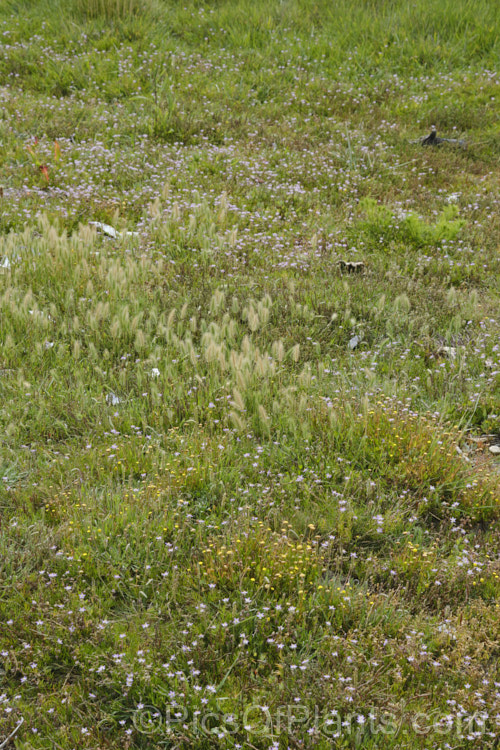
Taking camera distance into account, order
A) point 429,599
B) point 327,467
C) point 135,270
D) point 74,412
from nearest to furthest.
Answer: point 429,599, point 327,467, point 74,412, point 135,270

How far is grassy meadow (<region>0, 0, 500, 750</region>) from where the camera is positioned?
2805 millimetres

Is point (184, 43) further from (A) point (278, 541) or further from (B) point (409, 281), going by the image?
(A) point (278, 541)

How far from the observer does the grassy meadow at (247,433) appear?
2805 millimetres

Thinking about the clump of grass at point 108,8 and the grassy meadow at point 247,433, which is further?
the clump of grass at point 108,8

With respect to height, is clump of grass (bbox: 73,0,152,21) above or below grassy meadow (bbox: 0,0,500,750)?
above

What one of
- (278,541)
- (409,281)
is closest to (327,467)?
(278,541)

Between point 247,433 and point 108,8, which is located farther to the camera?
point 108,8

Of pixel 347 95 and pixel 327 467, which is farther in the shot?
pixel 347 95

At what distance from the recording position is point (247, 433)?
14.1 feet

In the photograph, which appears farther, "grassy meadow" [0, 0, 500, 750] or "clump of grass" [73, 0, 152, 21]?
"clump of grass" [73, 0, 152, 21]

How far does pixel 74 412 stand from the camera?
4.47 meters

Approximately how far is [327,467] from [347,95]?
29.9ft

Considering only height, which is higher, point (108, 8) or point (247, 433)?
point (108, 8)

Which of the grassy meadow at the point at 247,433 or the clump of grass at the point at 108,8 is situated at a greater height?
the clump of grass at the point at 108,8
